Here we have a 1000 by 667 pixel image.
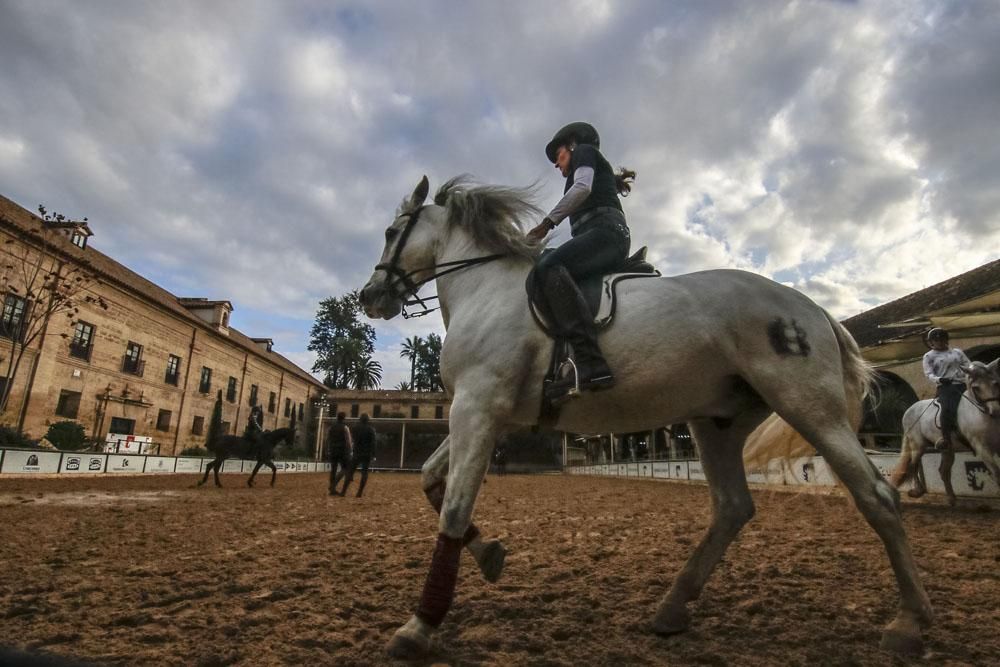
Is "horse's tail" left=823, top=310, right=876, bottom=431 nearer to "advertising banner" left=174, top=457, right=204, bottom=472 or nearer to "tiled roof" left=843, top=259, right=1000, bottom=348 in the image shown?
"tiled roof" left=843, top=259, right=1000, bottom=348

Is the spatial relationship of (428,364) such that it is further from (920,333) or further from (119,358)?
(920,333)

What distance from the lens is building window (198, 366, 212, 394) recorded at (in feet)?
111

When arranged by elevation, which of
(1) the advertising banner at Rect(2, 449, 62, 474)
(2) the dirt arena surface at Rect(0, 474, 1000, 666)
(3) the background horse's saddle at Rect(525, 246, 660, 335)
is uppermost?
(3) the background horse's saddle at Rect(525, 246, 660, 335)

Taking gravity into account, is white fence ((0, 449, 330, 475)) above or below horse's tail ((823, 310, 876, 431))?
below

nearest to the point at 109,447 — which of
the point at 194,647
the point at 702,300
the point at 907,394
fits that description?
the point at 194,647

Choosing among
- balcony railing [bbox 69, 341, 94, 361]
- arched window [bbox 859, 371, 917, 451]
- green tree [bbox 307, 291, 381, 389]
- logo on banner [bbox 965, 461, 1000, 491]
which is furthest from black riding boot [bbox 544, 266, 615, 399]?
green tree [bbox 307, 291, 381, 389]

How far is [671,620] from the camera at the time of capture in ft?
8.69

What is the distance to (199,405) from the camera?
109 ft

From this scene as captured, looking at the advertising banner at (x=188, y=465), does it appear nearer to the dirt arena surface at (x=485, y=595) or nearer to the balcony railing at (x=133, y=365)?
the balcony railing at (x=133, y=365)

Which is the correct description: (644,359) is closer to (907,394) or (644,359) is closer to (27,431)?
(907,394)

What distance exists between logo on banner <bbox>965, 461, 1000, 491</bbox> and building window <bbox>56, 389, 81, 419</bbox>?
3172cm

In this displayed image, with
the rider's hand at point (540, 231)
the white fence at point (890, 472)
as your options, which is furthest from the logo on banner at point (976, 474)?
the rider's hand at point (540, 231)

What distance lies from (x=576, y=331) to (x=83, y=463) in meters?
22.7

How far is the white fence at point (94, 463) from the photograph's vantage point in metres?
16.1
